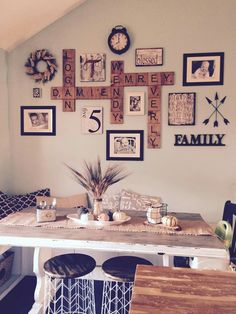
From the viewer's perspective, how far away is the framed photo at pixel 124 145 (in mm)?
3320

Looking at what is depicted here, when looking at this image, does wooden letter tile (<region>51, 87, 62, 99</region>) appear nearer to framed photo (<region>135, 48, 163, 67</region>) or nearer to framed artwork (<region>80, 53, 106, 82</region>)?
framed artwork (<region>80, 53, 106, 82</region>)

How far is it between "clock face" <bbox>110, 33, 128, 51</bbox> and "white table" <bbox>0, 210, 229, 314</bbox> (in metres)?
1.89

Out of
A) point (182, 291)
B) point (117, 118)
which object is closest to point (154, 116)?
point (117, 118)

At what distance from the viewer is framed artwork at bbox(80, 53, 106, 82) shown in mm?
3336

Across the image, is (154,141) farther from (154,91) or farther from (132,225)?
(132,225)

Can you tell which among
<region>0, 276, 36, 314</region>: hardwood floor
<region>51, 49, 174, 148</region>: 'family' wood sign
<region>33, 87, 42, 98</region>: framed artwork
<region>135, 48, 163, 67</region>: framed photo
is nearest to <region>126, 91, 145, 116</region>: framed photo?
<region>51, 49, 174, 148</region>: 'family' wood sign

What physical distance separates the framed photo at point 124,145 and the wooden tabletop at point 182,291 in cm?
197

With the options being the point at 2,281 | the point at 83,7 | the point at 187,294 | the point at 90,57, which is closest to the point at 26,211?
the point at 2,281

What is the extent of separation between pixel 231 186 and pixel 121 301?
1.44 meters

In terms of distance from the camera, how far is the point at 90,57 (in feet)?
11.0

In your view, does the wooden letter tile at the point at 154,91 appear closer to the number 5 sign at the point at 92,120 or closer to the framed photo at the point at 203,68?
the framed photo at the point at 203,68

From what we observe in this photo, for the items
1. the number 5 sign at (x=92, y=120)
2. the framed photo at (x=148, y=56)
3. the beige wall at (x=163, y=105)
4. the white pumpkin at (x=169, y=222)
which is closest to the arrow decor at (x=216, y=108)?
the beige wall at (x=163, y=105)

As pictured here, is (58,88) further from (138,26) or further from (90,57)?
(138,26)

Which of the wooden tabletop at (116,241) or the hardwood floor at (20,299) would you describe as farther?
the hardwood floor at (20,299)
